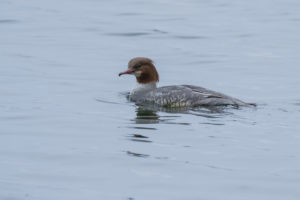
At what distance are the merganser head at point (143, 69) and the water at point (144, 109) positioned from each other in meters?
0.51

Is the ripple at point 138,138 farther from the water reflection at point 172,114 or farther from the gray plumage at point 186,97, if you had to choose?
the gray plumage at point 186,97

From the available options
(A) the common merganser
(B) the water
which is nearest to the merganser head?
(A) the common merganser

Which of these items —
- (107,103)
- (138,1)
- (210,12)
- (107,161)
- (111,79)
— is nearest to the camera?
(107,161)

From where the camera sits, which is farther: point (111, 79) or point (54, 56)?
point (54, 56)

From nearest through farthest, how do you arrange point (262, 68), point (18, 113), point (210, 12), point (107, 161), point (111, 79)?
point (107, 161)
point (18, 113)
point (111, 79)
point (262, 68)
point (210, 12)

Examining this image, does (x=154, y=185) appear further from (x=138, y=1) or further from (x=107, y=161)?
(x=138, y=1)

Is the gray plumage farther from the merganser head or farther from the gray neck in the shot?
the merganser head

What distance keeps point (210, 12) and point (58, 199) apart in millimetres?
17532

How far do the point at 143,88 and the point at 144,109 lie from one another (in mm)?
1111

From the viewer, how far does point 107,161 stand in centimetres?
945

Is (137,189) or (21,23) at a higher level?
(21,23)

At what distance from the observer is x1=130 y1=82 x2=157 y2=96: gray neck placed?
14.0 m

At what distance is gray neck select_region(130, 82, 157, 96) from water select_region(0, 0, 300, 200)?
9.9 inches

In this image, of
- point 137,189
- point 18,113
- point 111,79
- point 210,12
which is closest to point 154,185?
point 137,189
